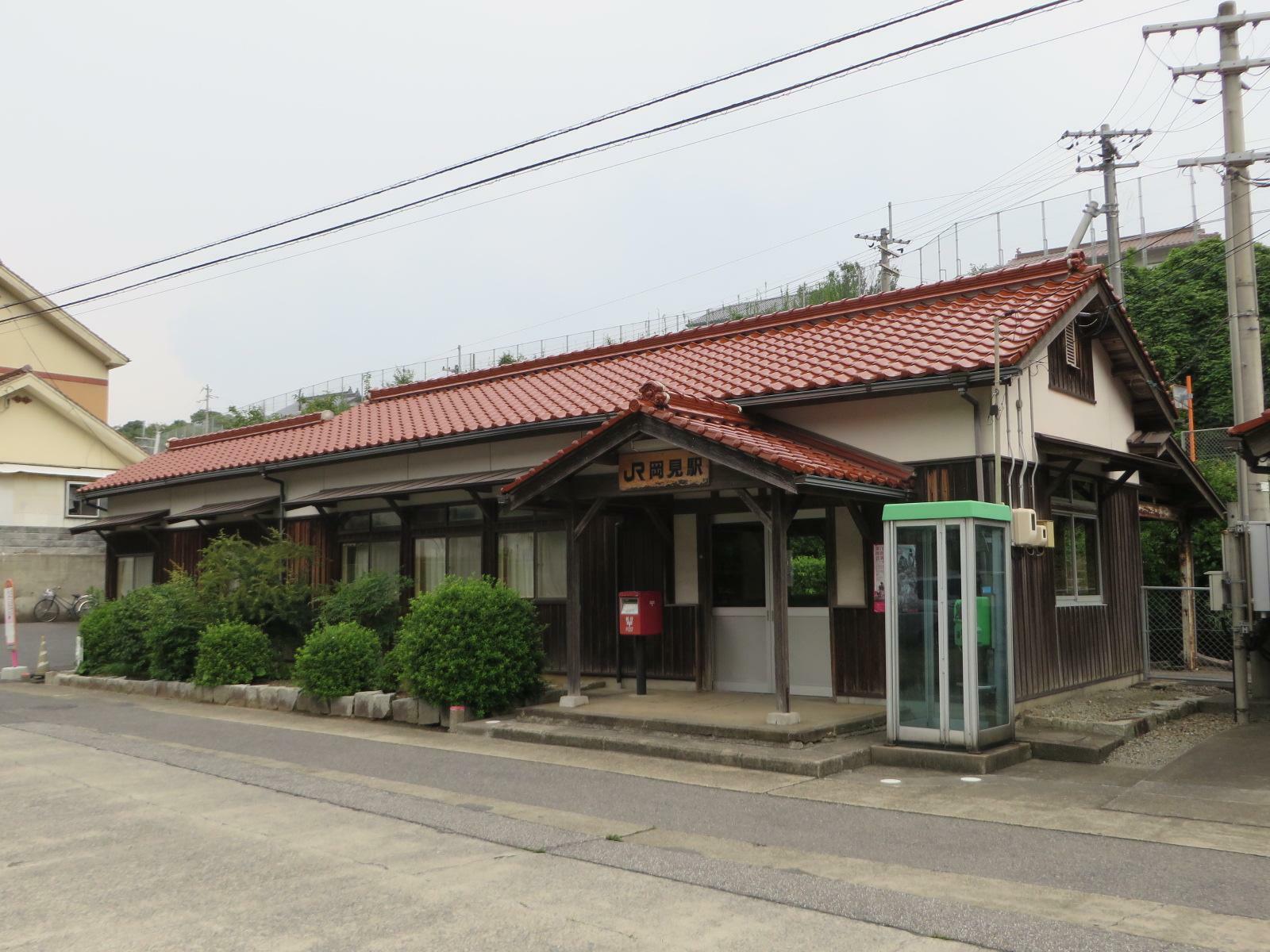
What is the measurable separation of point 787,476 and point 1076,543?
5.41 metres

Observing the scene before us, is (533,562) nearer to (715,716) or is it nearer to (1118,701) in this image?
(715,716)

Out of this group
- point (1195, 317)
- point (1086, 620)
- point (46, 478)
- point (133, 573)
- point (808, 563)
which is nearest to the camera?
point (808, 563)

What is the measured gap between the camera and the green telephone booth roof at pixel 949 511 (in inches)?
358

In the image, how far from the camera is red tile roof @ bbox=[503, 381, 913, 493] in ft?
32.5

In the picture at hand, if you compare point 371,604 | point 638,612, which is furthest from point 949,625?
point 371,604

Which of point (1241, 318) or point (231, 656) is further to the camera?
point (231, 656)

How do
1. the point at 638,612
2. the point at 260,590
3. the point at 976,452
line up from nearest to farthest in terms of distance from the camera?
the point at 976,452 < the point at 638,612 < the point at 260,590

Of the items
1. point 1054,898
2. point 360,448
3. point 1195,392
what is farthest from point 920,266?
point 1054,898

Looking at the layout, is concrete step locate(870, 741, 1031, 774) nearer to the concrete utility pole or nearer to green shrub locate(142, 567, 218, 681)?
the concrete utility pole

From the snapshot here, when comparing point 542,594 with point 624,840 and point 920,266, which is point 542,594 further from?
point 920,266

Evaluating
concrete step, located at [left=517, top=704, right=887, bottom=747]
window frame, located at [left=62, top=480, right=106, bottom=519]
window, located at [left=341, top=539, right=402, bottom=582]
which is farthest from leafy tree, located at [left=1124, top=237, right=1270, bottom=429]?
window frame, located at [left=62, top=480, right=106, bottom=519]

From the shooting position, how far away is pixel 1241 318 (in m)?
12.7

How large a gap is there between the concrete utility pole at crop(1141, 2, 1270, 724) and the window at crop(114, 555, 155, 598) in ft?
61.3

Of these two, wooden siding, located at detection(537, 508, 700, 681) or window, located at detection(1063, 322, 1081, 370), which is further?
wooden siding, located at detection(537, 508, 700, 681)
